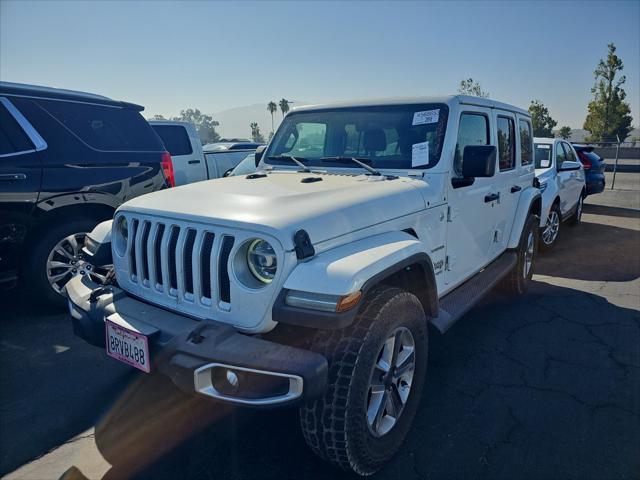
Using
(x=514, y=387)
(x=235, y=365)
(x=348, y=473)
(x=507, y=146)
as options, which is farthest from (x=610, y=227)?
(x=235, y=365)

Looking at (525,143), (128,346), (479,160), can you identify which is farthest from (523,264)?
(128,346)

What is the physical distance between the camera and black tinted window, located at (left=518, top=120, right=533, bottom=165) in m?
4.63

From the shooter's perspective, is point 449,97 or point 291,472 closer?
point 291,472

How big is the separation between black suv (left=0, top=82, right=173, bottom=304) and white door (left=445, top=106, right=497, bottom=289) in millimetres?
3135

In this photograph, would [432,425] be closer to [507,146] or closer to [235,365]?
[235,365]

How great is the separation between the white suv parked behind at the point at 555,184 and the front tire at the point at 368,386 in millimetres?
4628

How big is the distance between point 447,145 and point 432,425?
1868 mm

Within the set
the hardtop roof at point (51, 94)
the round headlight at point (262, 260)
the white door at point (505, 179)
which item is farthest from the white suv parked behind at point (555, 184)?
the hardtop roof at point (51, 94)

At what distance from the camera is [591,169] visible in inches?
397

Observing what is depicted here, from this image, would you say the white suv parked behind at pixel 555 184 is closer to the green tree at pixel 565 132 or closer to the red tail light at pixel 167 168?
the red tail light at pixel 167 168

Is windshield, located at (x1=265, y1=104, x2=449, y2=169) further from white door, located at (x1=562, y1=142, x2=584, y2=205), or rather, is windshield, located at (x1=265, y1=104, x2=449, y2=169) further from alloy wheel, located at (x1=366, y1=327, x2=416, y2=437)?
white door, located at (x1=562, y1=142, x2=584, y2=205)

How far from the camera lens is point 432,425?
2.67 meters

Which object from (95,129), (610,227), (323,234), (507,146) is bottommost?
(610,227)

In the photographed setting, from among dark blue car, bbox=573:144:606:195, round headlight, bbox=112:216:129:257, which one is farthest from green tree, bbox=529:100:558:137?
round headlight, bbox=112:216:129:257
